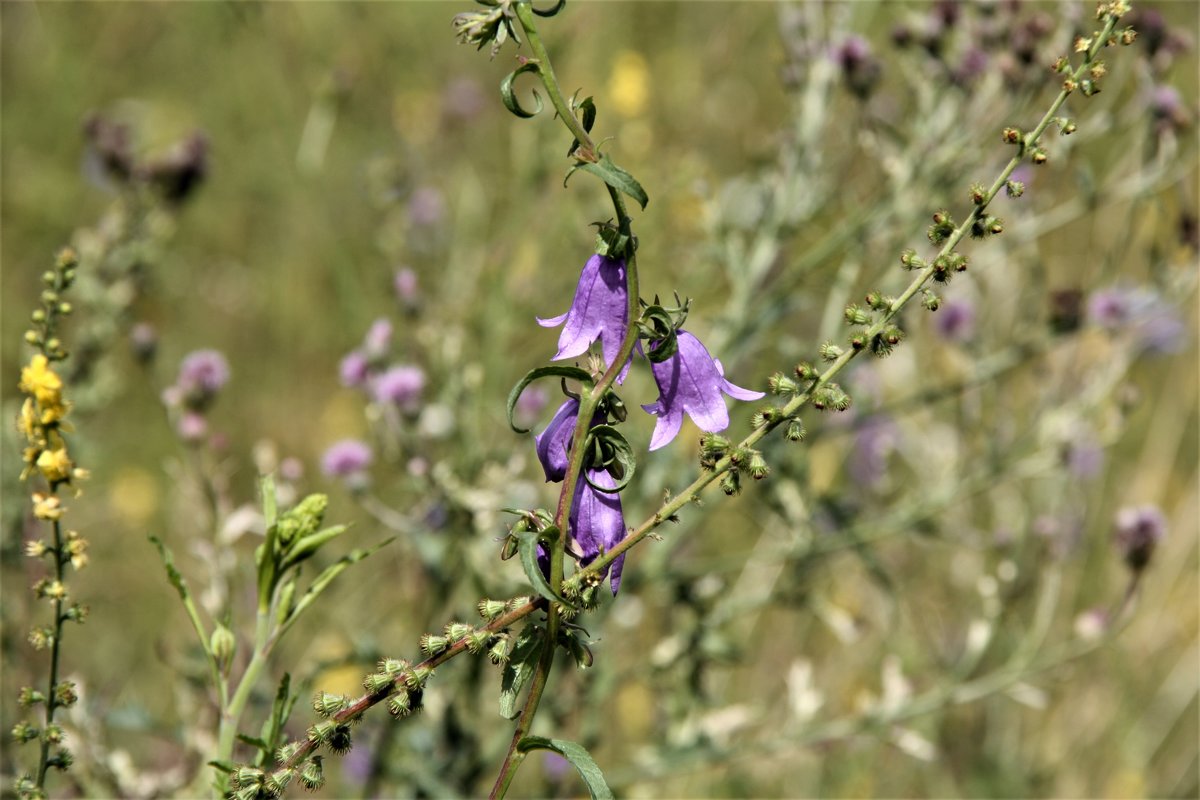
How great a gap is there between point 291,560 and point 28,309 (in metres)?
4.82

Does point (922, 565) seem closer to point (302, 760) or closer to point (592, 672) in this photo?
point (592, 672)

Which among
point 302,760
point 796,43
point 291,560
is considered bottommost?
point 302,760

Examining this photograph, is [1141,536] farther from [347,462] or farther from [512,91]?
[512,91]

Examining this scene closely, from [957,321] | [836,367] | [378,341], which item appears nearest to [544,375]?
[836,367]

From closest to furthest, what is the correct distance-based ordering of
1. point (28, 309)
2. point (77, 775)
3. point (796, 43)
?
point (77, 775)
point (796, 43)
point (28, 309)

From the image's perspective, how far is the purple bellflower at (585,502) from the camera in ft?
3.90

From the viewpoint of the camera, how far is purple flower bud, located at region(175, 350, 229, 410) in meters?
2.59

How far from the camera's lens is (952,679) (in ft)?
9.23

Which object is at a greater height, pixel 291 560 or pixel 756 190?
pixel 756 190

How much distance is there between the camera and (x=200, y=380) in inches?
103

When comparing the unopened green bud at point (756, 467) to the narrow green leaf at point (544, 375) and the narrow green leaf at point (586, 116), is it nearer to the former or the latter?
the narrow green leaf at point (544, 375)

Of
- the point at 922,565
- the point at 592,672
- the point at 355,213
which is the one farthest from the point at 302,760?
the point at 355,213

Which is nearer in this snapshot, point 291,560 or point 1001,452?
point 291,560

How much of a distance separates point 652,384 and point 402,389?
2.65 feet
